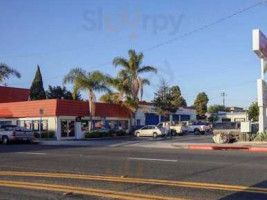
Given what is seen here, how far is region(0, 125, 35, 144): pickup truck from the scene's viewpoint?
34.5 m

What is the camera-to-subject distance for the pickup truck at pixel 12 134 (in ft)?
113

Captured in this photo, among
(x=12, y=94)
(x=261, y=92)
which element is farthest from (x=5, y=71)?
(x=261, y=92)

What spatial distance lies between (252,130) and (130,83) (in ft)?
68.8

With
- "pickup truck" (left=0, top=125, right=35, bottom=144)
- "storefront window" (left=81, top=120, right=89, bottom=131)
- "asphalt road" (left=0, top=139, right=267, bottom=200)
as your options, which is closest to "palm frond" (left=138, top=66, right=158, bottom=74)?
"storefront window" (left=81, top=120, right=89, bottom=131)

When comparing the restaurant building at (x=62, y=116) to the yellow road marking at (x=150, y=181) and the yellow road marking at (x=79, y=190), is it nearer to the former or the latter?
the yellow road marking at (x=150, y=181)

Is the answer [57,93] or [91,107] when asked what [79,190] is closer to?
[91,107]

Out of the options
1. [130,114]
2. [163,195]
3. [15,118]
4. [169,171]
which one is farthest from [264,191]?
[130,114]

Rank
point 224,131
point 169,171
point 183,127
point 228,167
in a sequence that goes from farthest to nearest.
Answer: point 183,127, point 224,131, point 228,167, point 169,171

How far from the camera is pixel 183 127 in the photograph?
55.2m

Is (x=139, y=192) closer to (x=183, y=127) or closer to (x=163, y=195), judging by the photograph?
(x=163, y=195)

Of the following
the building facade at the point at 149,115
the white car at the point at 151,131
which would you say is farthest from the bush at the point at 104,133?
the building facade at the point at 149,115

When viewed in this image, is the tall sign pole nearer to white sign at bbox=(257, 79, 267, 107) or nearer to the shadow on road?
white sign at bbox=(257, 79, 267, 107)

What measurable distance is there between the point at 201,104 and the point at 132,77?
50.1m

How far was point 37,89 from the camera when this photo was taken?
74875 millimetres
